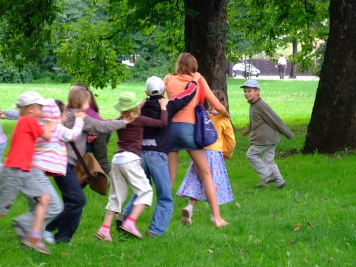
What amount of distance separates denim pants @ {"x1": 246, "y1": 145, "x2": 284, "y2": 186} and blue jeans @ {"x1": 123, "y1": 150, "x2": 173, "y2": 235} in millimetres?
3311

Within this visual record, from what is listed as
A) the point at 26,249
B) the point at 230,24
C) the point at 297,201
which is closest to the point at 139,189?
the point at 26,249

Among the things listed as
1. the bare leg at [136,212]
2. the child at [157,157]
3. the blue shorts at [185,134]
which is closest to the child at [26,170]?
the bare leg at [136,212]

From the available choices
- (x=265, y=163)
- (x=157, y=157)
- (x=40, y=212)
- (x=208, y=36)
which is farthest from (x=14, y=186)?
(x=208, y=36)

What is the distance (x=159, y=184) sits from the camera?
23.3ft

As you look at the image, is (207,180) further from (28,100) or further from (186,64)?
(28,100)

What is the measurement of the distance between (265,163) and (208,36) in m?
6.88

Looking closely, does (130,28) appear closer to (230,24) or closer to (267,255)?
(230,24)

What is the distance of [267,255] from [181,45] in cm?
1611

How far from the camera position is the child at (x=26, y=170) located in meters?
5.92

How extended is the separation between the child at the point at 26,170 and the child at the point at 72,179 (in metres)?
0.36

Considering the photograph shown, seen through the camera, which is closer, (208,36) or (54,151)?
(54,151)

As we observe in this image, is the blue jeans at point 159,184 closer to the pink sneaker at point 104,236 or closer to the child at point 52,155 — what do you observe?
the pink sneaker at point 104,236

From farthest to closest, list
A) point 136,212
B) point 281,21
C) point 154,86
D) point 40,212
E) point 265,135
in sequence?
point 281,21 → point 265,135 → point 154,86 → point 136,212 → point 40,212

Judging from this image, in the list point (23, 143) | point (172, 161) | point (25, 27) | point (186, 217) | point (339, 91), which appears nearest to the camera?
point (23, 143)
